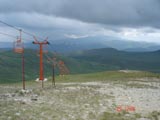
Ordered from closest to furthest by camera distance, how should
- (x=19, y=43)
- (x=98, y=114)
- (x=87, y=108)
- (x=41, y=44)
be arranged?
(x=98, y=114)
(x=87, y=108)
(x=19, y=43)
(x=41, y=44)

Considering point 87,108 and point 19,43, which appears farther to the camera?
point 19,43

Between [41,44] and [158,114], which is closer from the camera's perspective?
[158,114]

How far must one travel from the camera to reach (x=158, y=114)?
2433 centimetres

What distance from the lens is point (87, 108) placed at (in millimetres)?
26531

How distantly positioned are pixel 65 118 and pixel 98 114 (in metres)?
3.26

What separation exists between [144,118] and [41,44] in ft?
103

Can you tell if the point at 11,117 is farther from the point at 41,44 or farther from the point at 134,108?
the point at 41,44

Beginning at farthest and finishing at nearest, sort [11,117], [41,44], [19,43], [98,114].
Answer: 1. [41,44]
2. [19,43]
3. [98,114]
4. [11,117]

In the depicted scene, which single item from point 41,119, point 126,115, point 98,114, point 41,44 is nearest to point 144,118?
point 126,115

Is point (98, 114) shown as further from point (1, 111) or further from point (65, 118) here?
point (1, 111)

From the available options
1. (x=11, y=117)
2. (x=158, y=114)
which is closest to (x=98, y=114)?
(x=158, y=114)

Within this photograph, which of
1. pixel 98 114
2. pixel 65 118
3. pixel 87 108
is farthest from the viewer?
pixel 87 108

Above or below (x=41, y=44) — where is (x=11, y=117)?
below

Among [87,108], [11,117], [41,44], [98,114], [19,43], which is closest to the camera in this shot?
[11,117]
